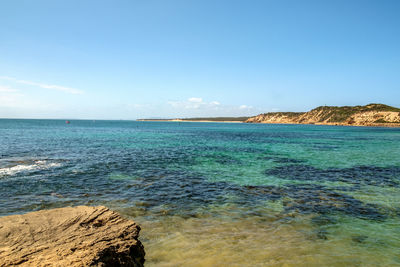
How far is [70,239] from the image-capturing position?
441 cm

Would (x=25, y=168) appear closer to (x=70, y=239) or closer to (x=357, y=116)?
(x=70, y=239)

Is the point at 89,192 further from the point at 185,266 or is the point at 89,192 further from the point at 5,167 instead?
the point at 5,167

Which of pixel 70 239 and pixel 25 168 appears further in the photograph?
pixel 25 168

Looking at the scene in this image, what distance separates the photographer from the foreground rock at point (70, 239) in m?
3.79

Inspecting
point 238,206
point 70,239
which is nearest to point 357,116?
point 238,206

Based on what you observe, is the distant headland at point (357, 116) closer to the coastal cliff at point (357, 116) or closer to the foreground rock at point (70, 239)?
the coastal cliff at point (357, 116)

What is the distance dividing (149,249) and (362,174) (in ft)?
58.2

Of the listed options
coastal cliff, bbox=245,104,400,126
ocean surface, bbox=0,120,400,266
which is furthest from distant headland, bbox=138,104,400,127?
ocean surface, bbox=0,120,400,266

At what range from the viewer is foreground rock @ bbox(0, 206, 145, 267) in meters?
3.79

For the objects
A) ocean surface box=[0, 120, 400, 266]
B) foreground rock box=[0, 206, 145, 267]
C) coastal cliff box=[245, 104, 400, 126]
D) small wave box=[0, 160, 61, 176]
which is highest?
coastal cliff box=[245, 104, 400, 126]

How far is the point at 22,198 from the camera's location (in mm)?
11633

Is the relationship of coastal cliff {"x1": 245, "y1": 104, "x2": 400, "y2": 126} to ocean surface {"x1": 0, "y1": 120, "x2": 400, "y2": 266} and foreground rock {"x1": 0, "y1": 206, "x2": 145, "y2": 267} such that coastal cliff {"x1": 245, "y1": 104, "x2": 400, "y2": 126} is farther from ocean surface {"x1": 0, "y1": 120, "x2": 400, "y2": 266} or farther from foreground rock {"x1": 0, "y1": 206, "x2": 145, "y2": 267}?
foreground rock {"x1": 0, "y1": 206, "x2": 145, "y2": 267}

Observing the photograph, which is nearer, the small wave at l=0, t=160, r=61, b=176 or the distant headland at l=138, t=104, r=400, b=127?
the small wave at l=0, t=160, r=61, b=176

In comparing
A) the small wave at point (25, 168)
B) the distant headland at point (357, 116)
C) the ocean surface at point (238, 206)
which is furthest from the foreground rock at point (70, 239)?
the distant headland at point (357, 116)
